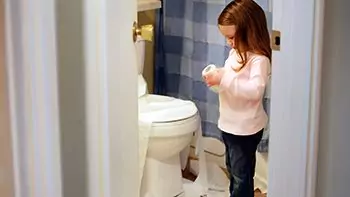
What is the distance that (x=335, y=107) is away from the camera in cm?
167

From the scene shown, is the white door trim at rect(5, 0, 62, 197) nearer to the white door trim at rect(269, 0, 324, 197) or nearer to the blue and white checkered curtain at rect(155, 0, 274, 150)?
the white door trim at rect(269, 0, 324, 197)

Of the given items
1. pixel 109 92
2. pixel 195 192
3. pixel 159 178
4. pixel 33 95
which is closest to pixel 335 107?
pixel 109 92

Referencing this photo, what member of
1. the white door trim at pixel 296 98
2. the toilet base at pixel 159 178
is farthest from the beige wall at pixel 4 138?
the toilet base at pixel 159 178

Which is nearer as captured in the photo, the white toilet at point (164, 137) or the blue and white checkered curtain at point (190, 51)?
the white toilet at point (164, 137)

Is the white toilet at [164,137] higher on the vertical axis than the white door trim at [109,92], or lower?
lower

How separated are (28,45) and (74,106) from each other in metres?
0.21

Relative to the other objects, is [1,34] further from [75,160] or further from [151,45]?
[151,45]

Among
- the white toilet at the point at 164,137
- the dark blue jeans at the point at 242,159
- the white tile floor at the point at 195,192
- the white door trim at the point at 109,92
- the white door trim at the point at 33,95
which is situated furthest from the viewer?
the white tile floor at the point at 195,192

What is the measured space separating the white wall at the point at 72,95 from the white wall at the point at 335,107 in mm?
629

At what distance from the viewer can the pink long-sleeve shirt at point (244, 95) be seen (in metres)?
2.59

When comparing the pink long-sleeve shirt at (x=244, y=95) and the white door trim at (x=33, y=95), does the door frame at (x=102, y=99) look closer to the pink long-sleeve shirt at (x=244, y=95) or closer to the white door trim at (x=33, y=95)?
the white door trim at (x=33, y=95)

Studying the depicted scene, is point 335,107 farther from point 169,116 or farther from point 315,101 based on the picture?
point 169,116

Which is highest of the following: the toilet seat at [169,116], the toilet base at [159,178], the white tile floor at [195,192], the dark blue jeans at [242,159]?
the toilet seat at [169,116]

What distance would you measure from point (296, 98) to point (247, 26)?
1.03 meters
